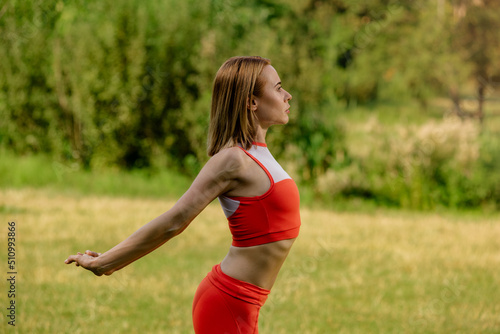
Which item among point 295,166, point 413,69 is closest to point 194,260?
point 295,166

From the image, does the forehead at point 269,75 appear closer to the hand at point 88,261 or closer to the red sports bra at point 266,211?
the red sports bra at point 266,211

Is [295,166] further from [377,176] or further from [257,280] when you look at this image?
[257,280]

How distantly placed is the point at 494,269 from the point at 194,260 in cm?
360

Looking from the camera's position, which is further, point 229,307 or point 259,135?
point 259,135

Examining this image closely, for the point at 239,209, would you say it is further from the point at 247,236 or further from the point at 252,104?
the point at 252,104

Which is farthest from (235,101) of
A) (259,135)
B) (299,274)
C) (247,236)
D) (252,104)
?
(299,274)

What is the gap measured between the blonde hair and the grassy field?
3311 mm

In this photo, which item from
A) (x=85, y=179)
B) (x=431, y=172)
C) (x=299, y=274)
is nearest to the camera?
(x=299, y=274)

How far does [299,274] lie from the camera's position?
7410 mm

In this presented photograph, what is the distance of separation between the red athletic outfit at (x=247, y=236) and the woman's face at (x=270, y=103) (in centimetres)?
17

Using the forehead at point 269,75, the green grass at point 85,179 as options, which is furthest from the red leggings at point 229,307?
the green grass at point 85,179

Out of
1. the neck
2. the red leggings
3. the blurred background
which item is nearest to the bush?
the blurred background

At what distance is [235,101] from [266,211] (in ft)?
1.46

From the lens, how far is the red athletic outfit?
8.07 feet
